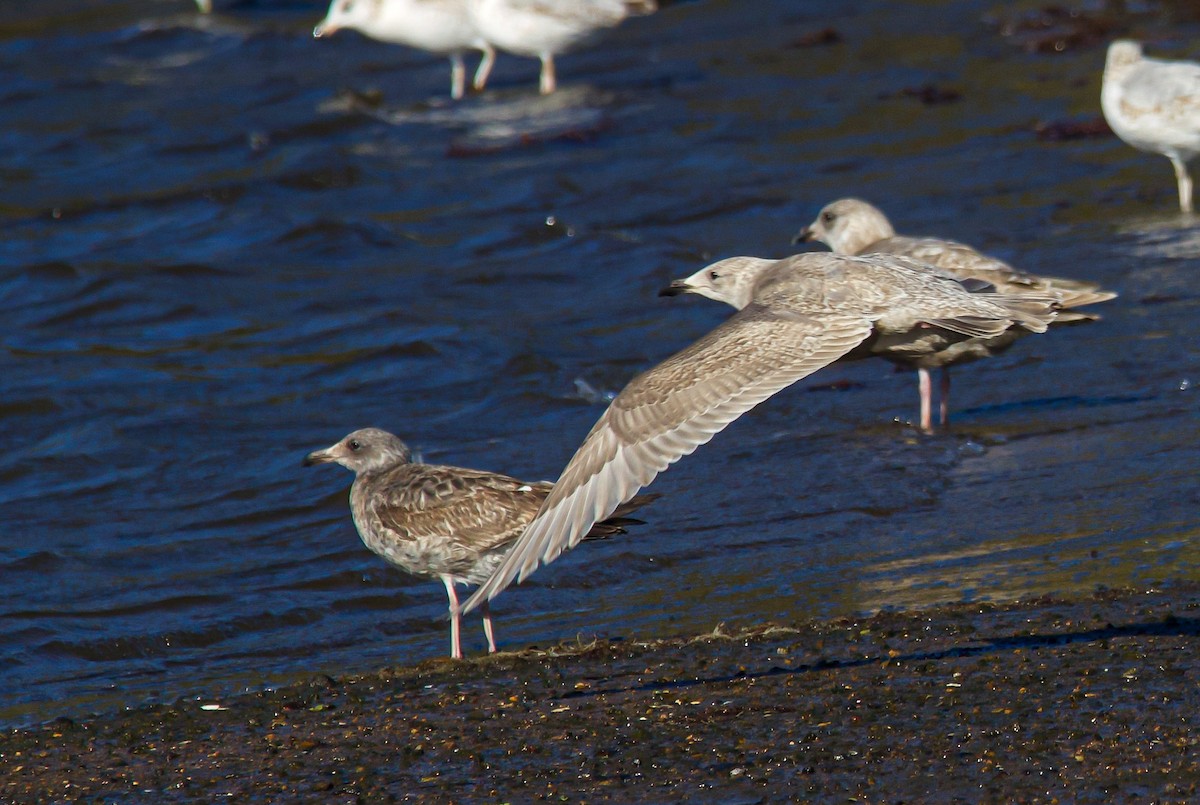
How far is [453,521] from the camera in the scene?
7180 mm

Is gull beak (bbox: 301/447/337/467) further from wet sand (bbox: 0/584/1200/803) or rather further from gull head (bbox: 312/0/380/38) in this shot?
gull head (bbox: 312/0/380/38)

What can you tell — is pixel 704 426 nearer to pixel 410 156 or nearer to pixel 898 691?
pixel 898 691

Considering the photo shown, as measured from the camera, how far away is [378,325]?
41.9 feet

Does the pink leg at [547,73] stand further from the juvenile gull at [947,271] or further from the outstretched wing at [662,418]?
the outstretched wing at [662,418]

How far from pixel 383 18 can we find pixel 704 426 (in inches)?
572

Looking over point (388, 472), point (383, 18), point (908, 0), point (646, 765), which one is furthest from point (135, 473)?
point (908, 0)

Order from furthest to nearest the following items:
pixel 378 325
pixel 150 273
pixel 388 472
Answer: pixel 150 273 < pixel 378 325 < pixel 388 472

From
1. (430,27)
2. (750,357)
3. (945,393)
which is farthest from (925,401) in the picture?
(430,27)

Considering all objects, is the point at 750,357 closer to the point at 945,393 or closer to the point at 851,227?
the point at 945,393

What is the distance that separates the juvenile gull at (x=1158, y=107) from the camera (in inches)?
501

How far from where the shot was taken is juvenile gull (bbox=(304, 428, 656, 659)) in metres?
7.08

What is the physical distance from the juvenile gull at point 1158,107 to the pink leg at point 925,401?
4.30 m

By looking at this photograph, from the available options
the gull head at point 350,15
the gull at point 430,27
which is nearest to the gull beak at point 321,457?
the gull at point 430,27

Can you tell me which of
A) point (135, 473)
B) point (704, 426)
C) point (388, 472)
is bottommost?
point (135, 473)
